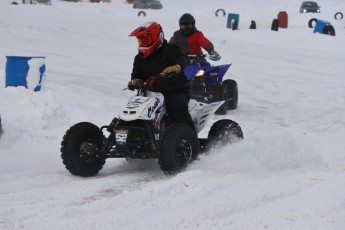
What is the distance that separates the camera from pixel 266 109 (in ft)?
42.4

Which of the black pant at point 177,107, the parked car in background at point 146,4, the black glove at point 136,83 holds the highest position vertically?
the parked car in background at point 146,4

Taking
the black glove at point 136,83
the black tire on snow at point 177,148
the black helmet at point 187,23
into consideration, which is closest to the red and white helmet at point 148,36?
the black glove at point 136,83

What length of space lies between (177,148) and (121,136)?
622mm

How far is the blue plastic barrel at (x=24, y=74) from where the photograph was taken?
1010cm

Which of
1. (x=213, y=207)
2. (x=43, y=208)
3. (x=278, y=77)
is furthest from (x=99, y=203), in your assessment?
(x=278, y=77)

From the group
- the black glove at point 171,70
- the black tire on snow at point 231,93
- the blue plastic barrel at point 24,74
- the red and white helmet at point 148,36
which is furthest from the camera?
the black tire on snow at point 231,93

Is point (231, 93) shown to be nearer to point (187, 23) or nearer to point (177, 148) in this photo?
point (187, 23)

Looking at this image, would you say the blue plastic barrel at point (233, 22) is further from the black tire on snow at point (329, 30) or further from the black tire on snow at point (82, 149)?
the black tire on snow at point (82, 149)

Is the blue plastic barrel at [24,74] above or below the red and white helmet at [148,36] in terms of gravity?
below

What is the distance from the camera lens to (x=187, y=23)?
11.4 meters

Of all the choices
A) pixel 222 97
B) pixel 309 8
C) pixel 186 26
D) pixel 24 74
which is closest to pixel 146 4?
pixel 309 8

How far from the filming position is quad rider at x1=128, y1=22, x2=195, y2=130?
6.80m

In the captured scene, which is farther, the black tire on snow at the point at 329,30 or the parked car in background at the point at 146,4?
the parked car in background at the point at 146,4

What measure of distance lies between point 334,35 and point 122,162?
71.6 ft
